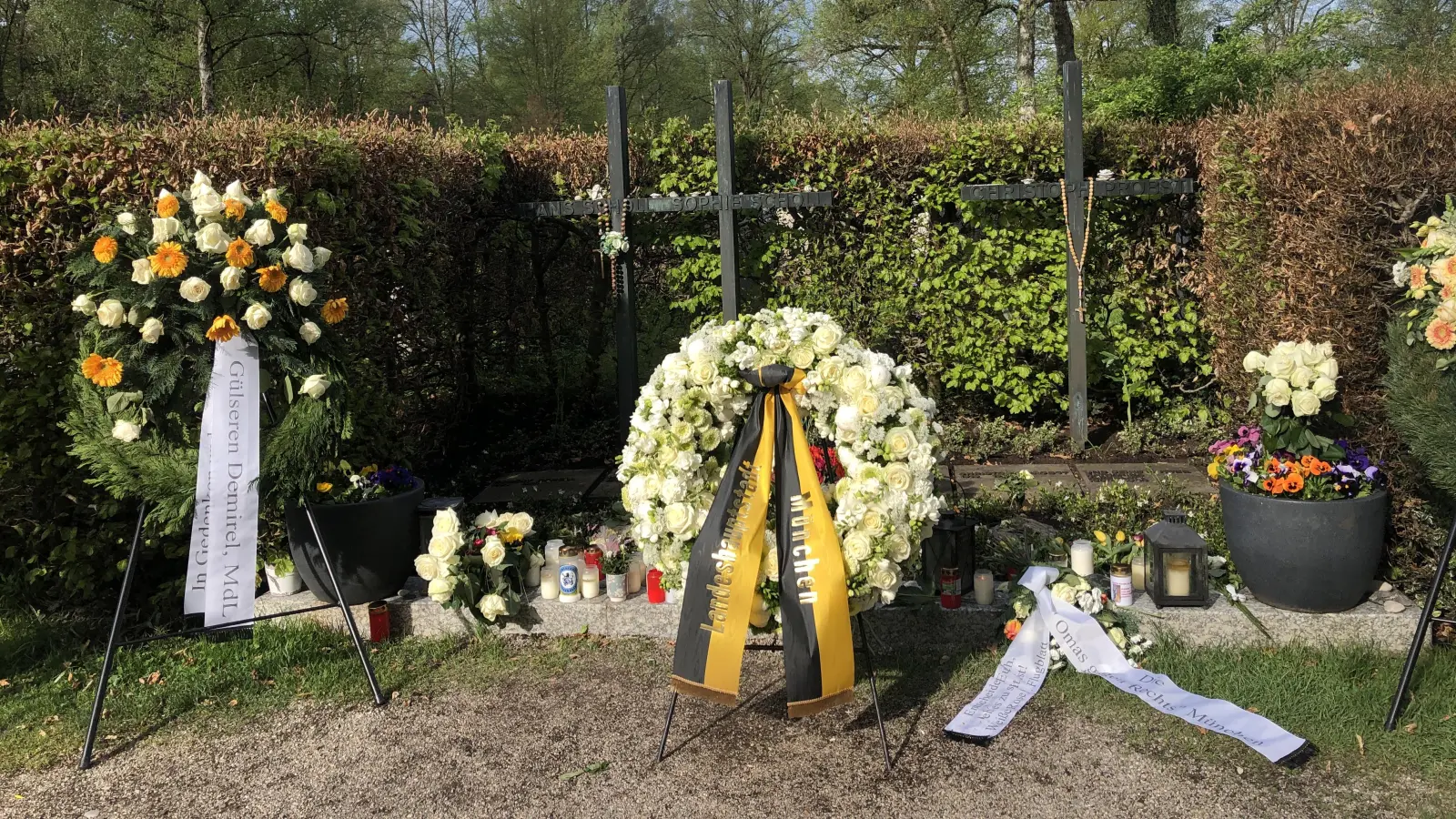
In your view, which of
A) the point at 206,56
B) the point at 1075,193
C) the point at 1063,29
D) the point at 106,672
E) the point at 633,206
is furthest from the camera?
the point at 206,56

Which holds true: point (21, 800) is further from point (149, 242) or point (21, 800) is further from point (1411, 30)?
point (1411, 30)

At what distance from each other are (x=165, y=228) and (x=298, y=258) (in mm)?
400

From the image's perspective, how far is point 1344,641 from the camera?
3.33m

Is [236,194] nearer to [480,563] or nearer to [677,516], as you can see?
[480,563]

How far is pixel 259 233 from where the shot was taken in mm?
3221

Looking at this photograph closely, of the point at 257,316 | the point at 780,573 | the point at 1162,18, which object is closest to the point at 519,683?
the point at 780,573

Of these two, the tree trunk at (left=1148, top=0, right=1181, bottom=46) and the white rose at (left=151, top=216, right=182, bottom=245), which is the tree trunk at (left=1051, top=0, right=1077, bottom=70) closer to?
the tree trunk at (left=1148, top=0, right=1181, bottom=46)

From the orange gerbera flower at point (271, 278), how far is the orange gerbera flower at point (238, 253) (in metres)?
0.06

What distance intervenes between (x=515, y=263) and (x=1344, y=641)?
505cm

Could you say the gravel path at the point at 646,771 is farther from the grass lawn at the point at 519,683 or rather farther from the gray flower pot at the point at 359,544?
the gray flower pot at the point at 359,544

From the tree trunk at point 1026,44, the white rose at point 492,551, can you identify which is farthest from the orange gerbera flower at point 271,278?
the tree trunk at point 1026,44

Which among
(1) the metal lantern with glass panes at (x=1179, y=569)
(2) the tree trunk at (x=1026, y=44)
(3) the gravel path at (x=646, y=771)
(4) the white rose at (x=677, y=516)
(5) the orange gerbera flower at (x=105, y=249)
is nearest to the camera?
(3) the gravel path at (x=646, y=771)

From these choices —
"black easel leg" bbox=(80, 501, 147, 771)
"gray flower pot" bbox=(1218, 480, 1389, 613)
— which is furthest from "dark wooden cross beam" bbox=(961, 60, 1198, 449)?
"black easel leg" bbox=(80, 501, 147, 771)

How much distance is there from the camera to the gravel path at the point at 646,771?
2.61 metres
